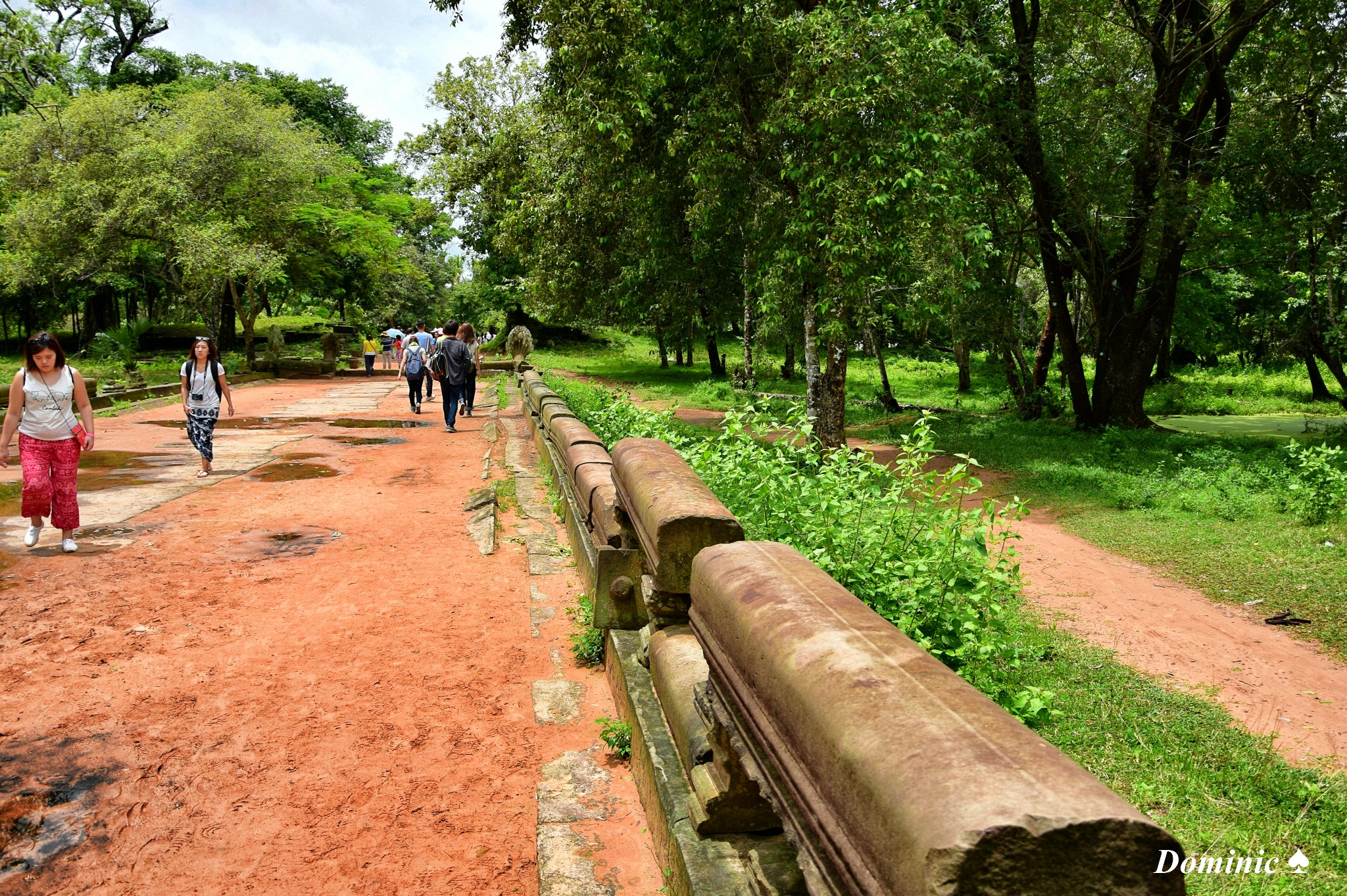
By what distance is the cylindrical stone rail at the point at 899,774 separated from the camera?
1.18m

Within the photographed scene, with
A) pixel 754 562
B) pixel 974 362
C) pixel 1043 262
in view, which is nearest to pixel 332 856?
pixel 754 562

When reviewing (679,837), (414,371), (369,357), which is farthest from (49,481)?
(369,357)

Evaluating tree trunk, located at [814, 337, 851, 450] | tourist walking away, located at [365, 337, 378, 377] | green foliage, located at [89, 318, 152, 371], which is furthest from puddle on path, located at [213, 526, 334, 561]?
green foliage, located at [89, 318, 152, 371]

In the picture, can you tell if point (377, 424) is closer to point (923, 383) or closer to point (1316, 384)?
point (923, 383)

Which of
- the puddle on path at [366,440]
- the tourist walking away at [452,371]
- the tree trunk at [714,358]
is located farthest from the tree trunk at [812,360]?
the tree trunk at [714,358]

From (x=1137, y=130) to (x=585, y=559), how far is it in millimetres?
11192

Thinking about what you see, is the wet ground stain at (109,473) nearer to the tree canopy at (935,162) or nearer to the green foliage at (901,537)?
the tree canopy at (935,162)

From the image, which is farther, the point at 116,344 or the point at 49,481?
the point at 116,344

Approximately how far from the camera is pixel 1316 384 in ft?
72.3

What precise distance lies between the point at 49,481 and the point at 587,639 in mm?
4397

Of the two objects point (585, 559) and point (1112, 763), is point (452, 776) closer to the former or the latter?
point (585, 559)

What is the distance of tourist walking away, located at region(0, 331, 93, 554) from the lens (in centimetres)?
618

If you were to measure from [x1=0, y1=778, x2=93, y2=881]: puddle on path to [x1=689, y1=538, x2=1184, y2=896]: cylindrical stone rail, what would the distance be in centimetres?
252

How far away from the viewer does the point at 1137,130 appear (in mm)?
12430
